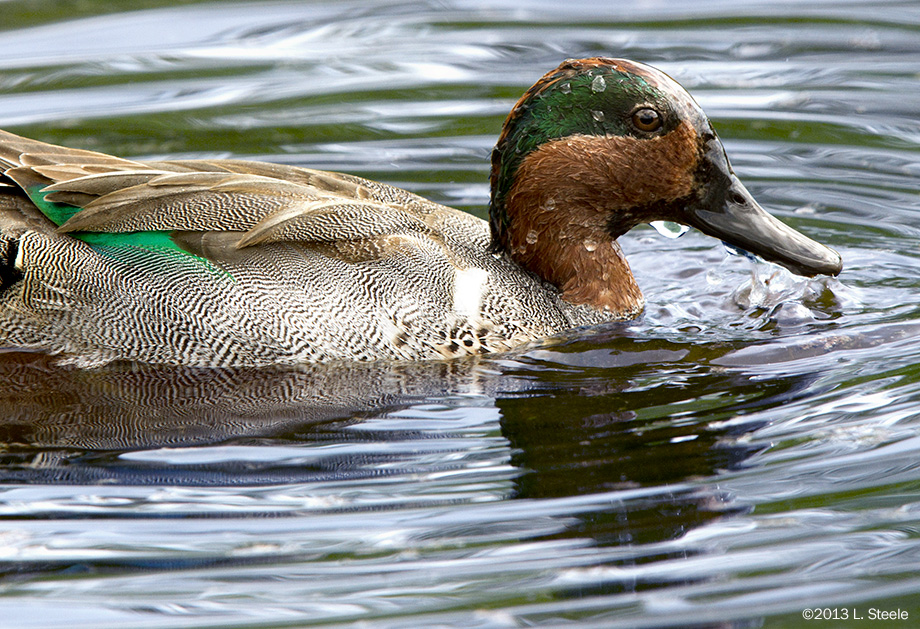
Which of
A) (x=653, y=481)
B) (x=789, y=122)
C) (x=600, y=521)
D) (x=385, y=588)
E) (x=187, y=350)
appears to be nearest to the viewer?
(x=385, y=588)

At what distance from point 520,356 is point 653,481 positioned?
139cm

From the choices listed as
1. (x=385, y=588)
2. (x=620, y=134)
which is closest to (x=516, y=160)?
(x=620, y=134)

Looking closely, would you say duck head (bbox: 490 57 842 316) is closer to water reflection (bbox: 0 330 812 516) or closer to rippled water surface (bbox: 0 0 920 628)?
rippled water surface (bbox: 0 0 920 628)

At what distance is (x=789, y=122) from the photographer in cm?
878

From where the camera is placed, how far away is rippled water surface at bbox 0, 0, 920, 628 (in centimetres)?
400

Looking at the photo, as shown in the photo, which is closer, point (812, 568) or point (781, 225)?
point (812, 568)

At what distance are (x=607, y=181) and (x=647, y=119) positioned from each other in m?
0.36

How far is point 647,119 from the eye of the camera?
5.80 meters

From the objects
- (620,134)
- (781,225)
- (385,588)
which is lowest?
(385,588)

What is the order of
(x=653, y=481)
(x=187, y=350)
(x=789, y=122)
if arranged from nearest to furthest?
(x=653, y=481) → (x=187, y=350) → (x=789, y=122)

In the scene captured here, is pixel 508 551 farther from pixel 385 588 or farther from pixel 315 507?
pixel 315 507

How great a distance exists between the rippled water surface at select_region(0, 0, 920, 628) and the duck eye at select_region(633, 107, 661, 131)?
0.98 metres
